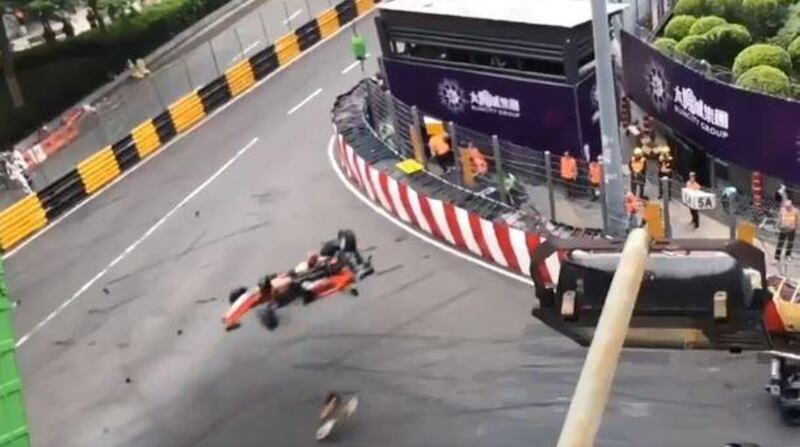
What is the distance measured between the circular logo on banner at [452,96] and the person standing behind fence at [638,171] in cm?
411

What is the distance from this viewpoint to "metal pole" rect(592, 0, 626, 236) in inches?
566

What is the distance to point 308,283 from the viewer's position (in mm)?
18594

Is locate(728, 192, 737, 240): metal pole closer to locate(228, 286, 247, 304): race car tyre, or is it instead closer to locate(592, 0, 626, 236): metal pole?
locate(592, 0, 626, 236): metal pole

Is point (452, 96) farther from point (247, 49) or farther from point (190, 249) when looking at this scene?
point (247, 49)

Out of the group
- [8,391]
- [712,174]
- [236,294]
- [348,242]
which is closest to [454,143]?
[348,242]

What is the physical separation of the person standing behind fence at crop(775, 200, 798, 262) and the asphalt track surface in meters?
2.95

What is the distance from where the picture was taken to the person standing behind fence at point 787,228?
58.0 ft

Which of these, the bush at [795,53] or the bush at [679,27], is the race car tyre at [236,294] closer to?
the bush at [679,27]

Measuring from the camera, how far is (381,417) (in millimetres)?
16000

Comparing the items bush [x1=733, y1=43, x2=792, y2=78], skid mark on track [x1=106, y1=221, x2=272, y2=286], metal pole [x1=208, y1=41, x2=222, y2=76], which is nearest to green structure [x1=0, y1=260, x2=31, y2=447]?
skid mark on track [x1=106, y1=221, x2=272, y2=286]

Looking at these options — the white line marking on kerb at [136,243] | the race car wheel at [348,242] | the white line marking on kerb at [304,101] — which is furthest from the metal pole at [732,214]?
the white line marking on kerb at [304,101]

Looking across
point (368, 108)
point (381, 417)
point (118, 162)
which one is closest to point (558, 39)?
point (368, 108)

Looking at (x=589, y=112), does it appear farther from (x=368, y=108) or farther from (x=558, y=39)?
(x=368, y=108)

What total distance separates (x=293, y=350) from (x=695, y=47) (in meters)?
10.7
